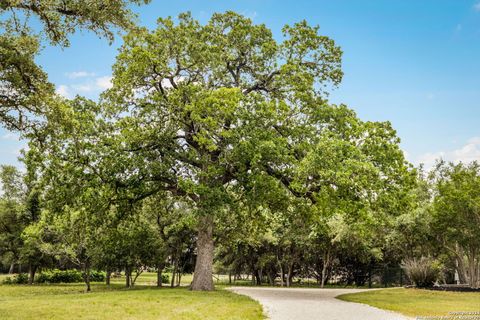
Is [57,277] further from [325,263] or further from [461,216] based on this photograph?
[461,216]

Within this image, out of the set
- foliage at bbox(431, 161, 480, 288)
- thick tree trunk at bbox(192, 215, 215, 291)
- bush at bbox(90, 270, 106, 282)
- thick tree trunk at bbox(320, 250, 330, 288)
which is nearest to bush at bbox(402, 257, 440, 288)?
foliage at bbox(431, 161, 480, 288)

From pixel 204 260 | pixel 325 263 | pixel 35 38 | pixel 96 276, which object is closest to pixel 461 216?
pixel 325 263

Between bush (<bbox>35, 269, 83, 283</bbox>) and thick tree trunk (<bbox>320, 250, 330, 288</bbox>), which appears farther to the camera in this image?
bush (<bbox>35, 269, 83, 283</bbox>)

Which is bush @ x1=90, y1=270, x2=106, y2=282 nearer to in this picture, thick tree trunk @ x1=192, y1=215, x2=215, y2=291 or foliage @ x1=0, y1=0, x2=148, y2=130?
thick tree trunk @ x1=192, y1=215, x2=215, y2=291

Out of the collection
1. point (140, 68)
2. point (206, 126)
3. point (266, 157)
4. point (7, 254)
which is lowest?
point (7, 254)

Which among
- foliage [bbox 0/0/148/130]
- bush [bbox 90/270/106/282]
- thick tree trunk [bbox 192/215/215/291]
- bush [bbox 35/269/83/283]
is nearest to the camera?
foliage [bbox 0/0/148/130]

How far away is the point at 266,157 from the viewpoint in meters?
18.3

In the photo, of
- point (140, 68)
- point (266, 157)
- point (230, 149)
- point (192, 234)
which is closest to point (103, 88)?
point (140, 68)

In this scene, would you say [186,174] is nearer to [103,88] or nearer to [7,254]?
[103,88]

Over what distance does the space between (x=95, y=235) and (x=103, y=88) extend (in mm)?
8748

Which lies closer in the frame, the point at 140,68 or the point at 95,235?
the point at 140,68

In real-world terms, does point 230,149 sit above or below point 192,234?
above

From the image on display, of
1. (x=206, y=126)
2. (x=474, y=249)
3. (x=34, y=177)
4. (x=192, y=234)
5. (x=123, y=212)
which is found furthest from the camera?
(x=192, y=234)

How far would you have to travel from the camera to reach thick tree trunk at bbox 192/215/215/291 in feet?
72.8
